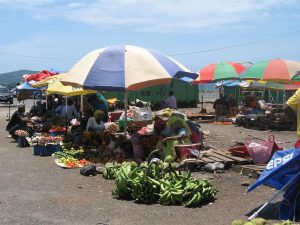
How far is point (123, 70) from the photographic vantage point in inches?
447

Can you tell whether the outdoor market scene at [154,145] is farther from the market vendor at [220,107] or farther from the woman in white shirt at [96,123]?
the market vendor at [220,107]

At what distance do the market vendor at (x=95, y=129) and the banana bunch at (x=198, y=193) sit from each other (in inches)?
234

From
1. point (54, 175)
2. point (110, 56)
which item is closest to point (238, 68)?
point (110, 56)

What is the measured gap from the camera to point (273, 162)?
6.67 metres

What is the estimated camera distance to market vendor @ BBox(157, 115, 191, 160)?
10758mm

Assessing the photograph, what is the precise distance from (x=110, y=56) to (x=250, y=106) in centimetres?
1091

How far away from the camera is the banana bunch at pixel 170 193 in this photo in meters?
7.59

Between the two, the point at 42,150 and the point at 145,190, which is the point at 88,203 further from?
the point at 42,150

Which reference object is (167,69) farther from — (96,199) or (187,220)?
(187,220)

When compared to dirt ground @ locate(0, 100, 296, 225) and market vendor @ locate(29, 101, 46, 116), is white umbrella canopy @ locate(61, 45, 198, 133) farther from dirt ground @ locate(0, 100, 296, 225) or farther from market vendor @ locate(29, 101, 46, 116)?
market vendor @ locate(29, 101, 46, 116)

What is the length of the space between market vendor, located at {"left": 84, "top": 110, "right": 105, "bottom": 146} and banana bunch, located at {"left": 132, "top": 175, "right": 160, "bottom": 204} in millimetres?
5555

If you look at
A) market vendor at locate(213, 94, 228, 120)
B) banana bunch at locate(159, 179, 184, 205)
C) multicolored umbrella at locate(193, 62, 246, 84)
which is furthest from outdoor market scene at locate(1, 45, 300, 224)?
market vendor at locate(213, 94, 228, 120)

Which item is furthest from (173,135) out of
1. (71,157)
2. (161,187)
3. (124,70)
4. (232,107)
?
(232,107)

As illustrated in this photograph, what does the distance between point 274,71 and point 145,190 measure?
12.3 m
